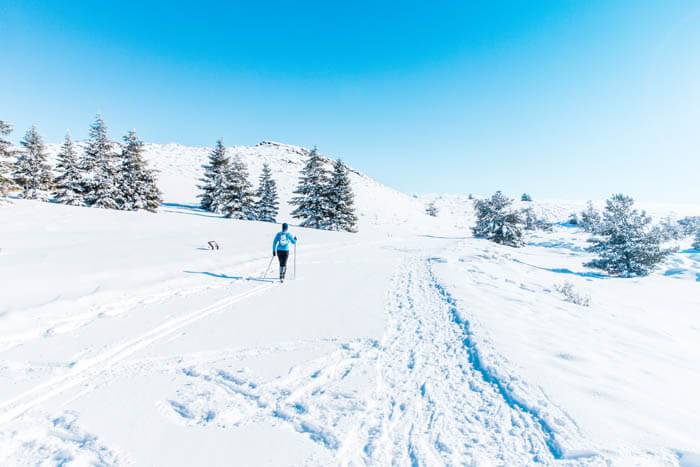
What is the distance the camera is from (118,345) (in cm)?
461

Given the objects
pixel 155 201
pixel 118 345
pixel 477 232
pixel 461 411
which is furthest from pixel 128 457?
pixel 477 232

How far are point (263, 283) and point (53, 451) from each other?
672 cm

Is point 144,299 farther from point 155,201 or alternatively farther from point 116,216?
point 155,201

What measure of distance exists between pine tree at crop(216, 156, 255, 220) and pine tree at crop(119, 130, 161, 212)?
701 cm

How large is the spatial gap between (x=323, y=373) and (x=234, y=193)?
33385 millimetres

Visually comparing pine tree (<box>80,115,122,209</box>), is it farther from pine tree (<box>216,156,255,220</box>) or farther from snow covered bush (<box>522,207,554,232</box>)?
snow covered bush (<box>522,207,554,232</box>)

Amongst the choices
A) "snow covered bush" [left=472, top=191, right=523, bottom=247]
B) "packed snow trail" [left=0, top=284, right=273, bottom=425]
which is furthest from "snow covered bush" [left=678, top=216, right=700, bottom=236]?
"packed snow trail" [left=0, top=284, right=273, bottom=425]

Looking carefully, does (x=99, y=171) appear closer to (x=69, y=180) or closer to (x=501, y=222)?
(x=69, y=180)

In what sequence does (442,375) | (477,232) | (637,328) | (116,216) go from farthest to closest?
1. (477,232)
2. (116,216)
3. (637,328)
4. (442,375)

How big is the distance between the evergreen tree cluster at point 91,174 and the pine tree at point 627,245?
1448 inches

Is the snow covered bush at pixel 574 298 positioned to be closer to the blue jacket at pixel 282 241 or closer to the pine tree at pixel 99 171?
the blue jacket at pixel 282 241

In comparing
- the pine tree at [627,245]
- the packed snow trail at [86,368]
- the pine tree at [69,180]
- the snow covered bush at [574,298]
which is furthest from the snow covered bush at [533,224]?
the pine tree at [69,180]

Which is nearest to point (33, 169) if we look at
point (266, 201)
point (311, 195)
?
point (266, 201)

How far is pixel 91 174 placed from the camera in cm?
2719
